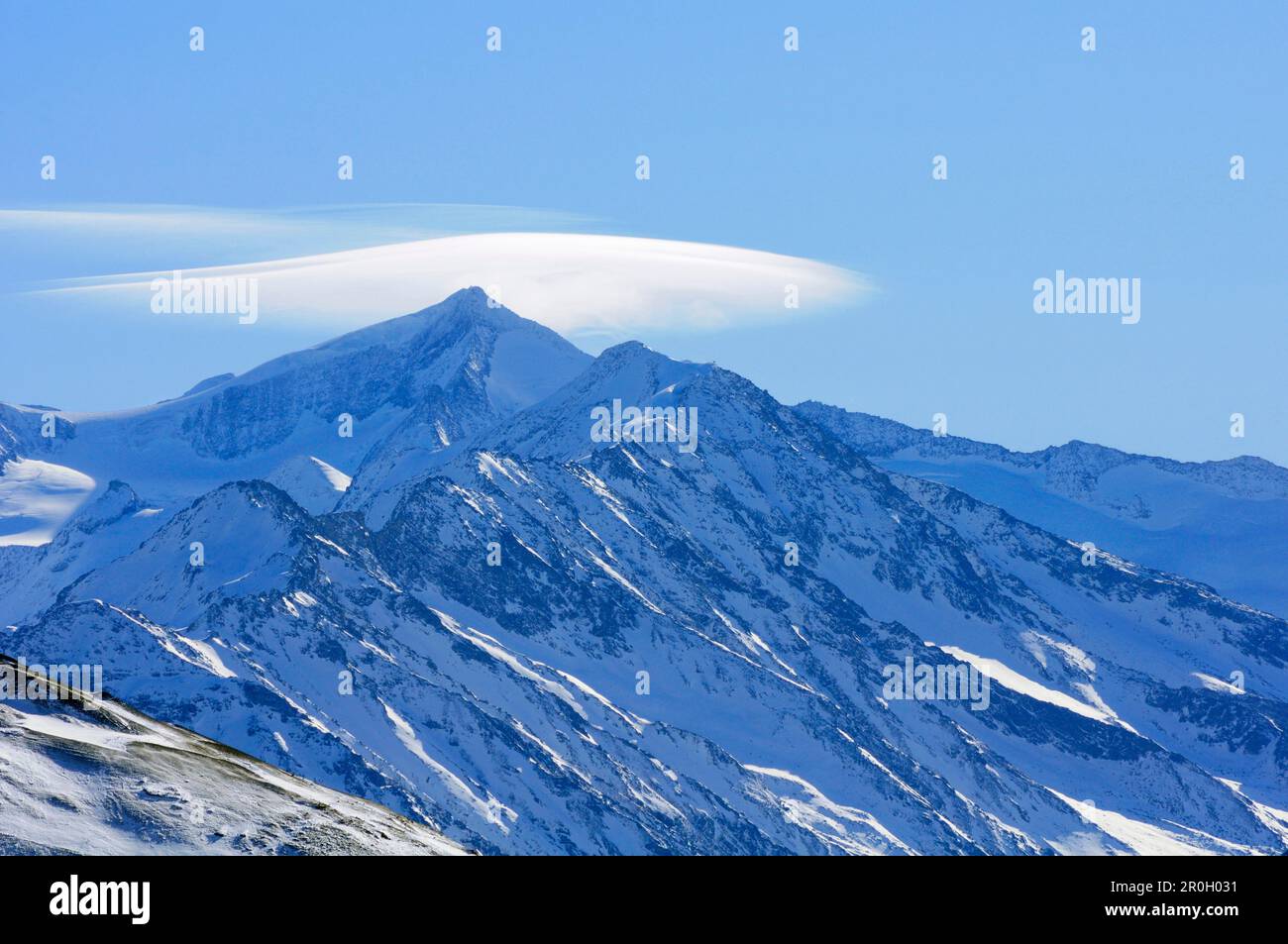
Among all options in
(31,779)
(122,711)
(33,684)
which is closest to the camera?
(31,779)

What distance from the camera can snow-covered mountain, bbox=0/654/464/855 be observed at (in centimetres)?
8912

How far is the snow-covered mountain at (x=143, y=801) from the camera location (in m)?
89.1

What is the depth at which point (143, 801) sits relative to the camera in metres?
94.6
